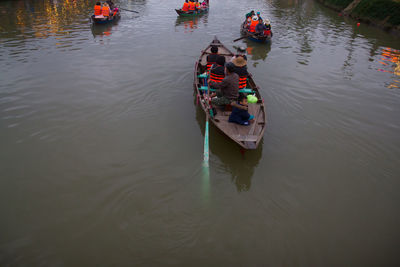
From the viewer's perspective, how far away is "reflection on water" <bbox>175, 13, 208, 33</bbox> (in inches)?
728

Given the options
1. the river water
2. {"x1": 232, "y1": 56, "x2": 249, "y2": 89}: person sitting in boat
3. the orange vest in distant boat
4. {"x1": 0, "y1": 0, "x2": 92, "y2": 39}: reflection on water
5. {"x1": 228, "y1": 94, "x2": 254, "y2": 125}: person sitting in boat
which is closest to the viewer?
the river water

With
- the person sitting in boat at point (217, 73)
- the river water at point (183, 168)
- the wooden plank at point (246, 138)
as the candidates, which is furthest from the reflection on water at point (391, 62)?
the wooden plank at point (246, 138)

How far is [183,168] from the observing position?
588cm

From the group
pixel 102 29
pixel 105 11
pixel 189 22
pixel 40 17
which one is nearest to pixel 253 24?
pixel 189 22

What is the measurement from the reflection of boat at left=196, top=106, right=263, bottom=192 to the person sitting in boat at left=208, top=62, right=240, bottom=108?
0.85 m

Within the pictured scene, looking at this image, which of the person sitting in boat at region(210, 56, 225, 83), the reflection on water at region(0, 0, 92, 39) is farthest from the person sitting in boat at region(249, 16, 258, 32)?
the reflection on water at region(0, 0, 92, 39)

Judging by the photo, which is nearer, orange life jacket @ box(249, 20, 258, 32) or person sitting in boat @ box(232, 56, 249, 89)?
person sitting in boat @ box(232, 56, 249, 89)

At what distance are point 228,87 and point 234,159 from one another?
2.00m

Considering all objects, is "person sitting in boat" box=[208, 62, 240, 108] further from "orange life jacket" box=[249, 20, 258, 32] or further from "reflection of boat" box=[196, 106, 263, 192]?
"orange life jacket" box=[249, 20, 258, 32]

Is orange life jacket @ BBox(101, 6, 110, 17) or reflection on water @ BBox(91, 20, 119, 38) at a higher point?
orange life jacket @ BBox(101, 6, 110, 17)

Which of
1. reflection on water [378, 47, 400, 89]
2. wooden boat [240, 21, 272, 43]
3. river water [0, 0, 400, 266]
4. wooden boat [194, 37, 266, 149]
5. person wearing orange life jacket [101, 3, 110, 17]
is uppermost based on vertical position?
person wearing orange life jacket [101, 3, 110, 17]

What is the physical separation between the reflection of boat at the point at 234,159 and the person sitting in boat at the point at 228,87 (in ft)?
2.77

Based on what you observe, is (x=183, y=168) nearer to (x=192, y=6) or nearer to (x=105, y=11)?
(x=105, y=11)

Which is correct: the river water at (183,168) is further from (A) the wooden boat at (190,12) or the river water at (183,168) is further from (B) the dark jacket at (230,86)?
(A) the wooden boat at (190,12)
